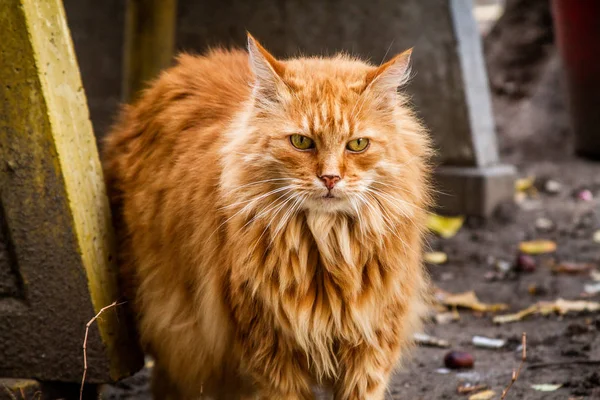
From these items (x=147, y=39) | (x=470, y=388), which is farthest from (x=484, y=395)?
(x=147, y=39)

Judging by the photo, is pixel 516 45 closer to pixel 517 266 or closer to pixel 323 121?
pixel 517 266

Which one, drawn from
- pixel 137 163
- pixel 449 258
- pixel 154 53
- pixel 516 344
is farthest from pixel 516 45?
pixel 137 163

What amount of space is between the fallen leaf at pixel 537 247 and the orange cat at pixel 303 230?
2.90 metres

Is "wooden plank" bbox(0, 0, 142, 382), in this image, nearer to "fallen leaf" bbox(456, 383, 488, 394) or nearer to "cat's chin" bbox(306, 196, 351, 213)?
"cat's chin" bbox(306, 196, 351, 213)

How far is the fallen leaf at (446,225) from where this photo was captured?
6434mm

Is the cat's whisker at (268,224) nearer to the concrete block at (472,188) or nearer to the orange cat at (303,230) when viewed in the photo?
the orange cat at (303,230)

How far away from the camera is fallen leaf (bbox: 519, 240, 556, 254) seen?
6051 millimetres

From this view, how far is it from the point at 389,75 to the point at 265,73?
1.45 feet

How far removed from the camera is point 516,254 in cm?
606

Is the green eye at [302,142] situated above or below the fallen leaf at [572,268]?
above

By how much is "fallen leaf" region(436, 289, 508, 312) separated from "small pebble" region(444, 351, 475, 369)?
2.91ft

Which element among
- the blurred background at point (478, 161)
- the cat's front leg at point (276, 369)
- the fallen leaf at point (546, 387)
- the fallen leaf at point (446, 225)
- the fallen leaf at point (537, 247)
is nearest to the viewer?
the cat's front leg at point (276, 369)

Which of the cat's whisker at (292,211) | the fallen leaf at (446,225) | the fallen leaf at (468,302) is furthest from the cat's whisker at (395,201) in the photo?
the fallen leaf at (446,225)

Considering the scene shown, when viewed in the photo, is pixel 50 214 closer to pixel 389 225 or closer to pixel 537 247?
pixel 389 225
